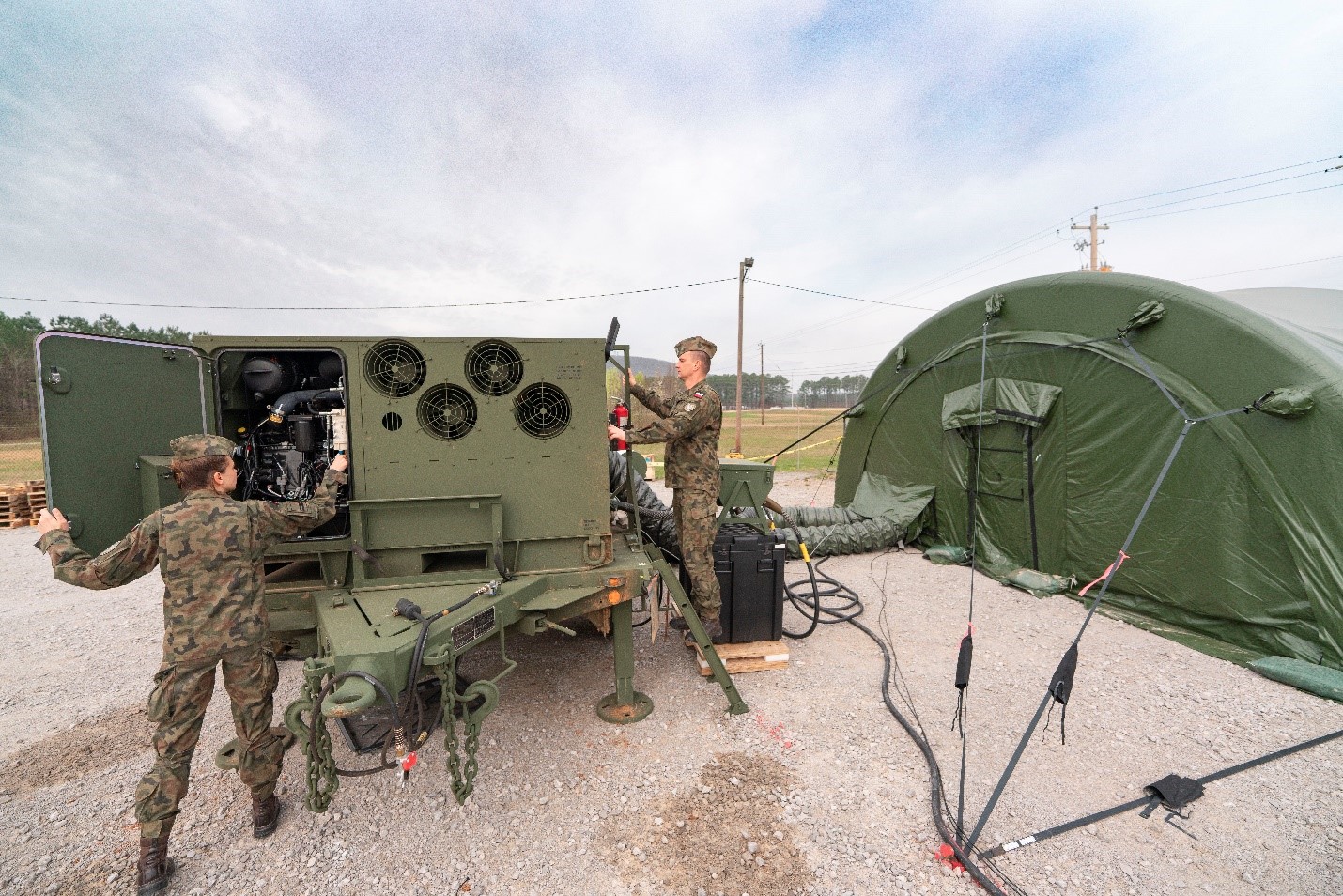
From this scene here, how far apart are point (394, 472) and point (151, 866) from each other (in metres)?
2.02

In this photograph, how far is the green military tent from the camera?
4.68m

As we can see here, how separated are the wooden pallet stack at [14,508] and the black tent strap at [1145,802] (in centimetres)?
1601

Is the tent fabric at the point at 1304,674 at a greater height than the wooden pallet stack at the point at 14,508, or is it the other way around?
the wooden pallet stack at the point at 14,508

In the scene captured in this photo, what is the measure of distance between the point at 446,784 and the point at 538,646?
6.13ft

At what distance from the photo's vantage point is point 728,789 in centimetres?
326

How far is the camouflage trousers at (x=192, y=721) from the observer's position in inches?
101

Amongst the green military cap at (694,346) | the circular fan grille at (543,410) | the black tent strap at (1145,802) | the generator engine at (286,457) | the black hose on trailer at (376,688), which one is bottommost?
the black tent strap at (1145,802)

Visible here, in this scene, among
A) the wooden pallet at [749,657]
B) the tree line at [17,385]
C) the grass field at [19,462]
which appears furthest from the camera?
the tree line at [17,385]

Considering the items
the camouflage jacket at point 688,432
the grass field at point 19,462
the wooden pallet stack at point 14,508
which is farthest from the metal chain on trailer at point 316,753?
the wooden pallet stack at point 14,508

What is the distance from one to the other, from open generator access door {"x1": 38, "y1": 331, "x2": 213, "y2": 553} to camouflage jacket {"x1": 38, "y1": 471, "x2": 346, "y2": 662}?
0.24 metres

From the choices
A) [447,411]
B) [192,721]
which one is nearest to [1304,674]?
[447,411]

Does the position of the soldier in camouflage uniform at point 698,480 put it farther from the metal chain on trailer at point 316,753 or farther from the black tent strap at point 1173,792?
the black tent strap at point 1173,792

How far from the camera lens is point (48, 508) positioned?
8.67ft

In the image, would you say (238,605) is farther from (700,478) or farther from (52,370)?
(700,478)
